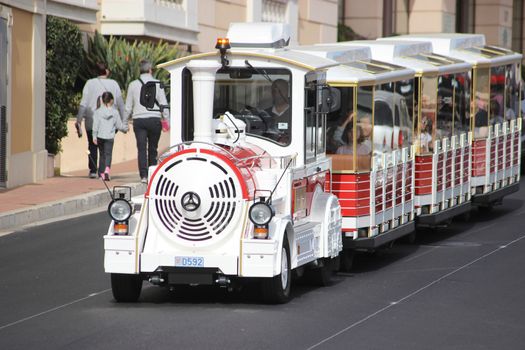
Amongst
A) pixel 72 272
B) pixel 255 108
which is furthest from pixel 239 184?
pixel 72 272

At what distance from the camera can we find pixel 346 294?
1320 centimetres

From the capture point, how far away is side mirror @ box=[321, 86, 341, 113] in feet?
44.6

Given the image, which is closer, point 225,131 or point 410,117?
point 225,131

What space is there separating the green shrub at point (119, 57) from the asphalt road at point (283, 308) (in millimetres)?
10110

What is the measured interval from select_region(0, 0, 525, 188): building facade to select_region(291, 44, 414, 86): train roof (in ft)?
23.0

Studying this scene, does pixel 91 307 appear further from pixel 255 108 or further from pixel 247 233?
pixel 255 108

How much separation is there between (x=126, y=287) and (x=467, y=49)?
9.99m

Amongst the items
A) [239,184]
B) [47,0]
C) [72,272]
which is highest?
[47,0]

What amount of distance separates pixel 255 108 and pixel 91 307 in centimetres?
254

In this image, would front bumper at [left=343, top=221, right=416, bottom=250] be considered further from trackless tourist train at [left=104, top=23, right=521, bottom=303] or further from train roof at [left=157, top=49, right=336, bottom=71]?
train roof at [left=157, top=49, right=336, bottom=71]

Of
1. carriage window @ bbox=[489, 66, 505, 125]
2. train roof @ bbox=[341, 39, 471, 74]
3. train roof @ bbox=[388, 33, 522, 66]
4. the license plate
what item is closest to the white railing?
train roof @ bbox=[388, 33, 522, 66]

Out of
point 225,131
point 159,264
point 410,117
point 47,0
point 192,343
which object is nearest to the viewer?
Result: point 192,343

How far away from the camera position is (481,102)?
20422mm

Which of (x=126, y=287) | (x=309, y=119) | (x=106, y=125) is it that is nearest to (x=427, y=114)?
(x=309, y=119)
